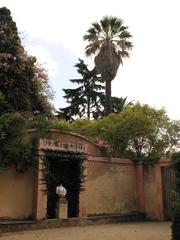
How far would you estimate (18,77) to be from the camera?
57.4ft

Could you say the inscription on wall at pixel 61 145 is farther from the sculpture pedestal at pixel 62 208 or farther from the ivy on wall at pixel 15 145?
the sculpture pedestal at pixel 62 208

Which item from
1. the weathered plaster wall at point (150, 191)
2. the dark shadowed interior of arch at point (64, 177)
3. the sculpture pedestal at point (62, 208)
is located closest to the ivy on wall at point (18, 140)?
the dark shadowed interior of arch at point (64, 177)

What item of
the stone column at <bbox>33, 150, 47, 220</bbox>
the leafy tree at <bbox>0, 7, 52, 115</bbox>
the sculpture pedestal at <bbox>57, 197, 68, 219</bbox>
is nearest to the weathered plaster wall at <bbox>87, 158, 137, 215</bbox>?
the sculpture pedestal at <bbox>57, 197, 68, 219</bbox>

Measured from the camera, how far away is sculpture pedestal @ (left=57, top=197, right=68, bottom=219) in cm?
1486

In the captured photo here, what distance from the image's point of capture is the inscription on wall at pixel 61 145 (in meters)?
14.9

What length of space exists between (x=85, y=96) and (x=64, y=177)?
1984 cm

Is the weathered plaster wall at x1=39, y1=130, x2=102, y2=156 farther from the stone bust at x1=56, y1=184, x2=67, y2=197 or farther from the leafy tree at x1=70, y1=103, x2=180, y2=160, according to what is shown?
the leafy tree at x1=70, y1=103, x2=180, y2=160

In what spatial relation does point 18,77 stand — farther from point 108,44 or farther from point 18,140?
point 108,44

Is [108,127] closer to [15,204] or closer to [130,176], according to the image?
[130,176]

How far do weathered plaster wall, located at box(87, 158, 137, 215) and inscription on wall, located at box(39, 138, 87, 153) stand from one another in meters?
0.87

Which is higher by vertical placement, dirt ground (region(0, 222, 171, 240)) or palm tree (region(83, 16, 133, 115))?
palm tree (region(83, 16, 133, 115))

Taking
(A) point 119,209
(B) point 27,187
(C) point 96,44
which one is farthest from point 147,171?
(C) point 96,44

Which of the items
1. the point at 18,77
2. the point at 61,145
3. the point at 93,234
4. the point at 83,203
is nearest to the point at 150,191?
the point at 83,203

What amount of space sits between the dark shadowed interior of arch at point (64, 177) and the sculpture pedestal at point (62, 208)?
0.32 m
